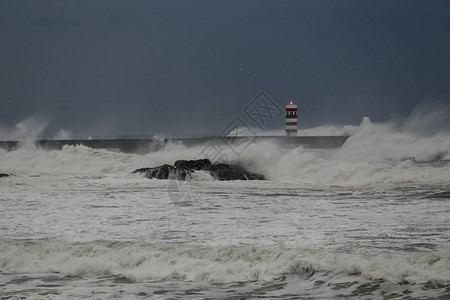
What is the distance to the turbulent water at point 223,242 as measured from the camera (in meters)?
8.19

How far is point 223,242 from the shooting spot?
10.6 m

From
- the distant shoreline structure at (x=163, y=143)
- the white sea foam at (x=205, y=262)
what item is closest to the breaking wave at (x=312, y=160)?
the distant shoreline structure at (x=163, y=143)

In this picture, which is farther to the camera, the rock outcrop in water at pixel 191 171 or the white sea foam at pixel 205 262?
the rock outcrop in water at pixel 191 171

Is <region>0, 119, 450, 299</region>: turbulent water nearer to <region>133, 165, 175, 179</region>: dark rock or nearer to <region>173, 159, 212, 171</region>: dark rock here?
<region>133, 165, 175, 179</region>: dark rock

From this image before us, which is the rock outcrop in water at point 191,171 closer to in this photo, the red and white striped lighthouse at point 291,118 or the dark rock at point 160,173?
the dark rock at point 160,173

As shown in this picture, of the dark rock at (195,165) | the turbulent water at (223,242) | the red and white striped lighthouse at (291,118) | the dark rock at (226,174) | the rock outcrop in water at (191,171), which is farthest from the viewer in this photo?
the red and white striped lighthouse at (291,118)

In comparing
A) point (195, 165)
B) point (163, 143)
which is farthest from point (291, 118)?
point (195, 165)

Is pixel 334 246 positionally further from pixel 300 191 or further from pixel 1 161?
pixel 1 161

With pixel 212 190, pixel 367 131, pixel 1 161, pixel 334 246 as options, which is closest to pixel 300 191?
pixel 212 190

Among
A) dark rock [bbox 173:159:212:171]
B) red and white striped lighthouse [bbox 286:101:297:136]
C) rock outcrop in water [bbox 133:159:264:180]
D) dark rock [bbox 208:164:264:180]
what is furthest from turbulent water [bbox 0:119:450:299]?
red and white striped lighthouse [bbox 286:101:297:136]

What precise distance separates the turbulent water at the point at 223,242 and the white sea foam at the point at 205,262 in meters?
0.02

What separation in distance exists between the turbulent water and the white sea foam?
0.6 inches

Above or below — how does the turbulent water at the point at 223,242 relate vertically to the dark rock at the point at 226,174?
Result: below

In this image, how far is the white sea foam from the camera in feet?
27.1
